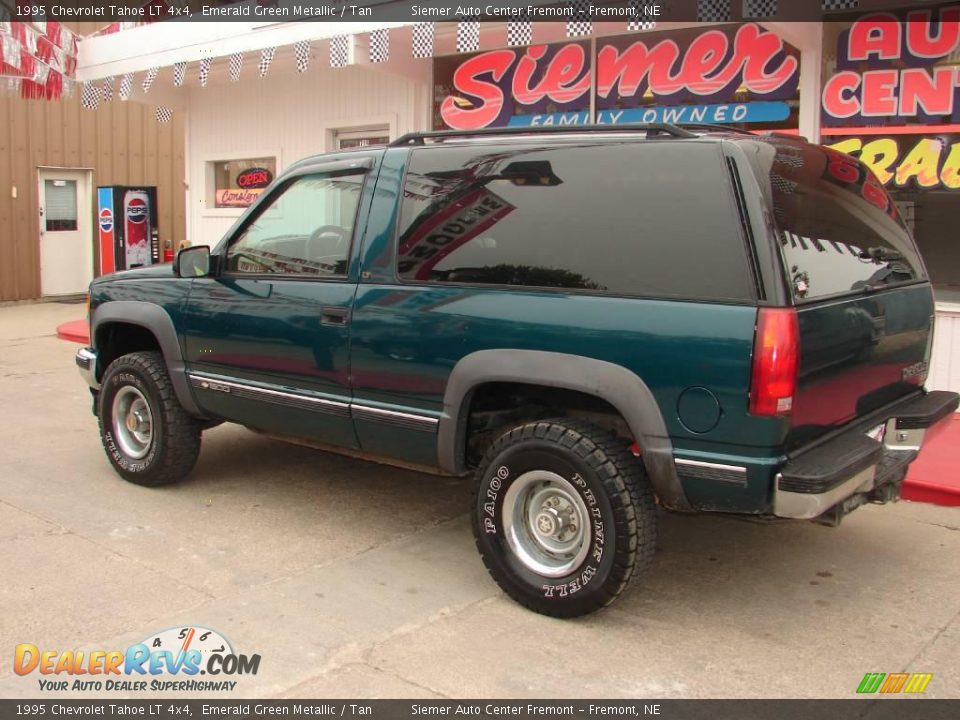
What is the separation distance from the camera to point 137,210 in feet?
50.6

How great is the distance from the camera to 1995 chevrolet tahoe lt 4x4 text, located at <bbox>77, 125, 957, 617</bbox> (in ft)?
11.2

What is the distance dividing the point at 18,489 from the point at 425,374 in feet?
9.79

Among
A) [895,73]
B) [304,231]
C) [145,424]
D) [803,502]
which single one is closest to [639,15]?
[895,73]

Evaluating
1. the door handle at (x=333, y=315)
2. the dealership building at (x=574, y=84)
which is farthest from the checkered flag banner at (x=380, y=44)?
the door handle at (x=333, y=315)

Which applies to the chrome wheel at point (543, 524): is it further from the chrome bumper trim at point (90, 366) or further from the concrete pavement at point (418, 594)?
the chrome bumper trim at point (90, 366)

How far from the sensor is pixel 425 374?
4133 millimetres

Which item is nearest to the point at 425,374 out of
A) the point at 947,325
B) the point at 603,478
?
the point at 603,478

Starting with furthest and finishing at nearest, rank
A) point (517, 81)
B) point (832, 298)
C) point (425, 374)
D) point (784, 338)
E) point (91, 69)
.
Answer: point (91, 69) → point (517, 81) → point (425, 374) → point (832, 298) → point (784, 338)

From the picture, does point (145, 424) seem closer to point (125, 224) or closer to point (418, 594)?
point (418, 594)

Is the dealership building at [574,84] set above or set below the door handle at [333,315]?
above

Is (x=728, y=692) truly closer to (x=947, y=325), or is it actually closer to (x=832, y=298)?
(x=832, y=298)

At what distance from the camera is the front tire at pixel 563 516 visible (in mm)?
3645

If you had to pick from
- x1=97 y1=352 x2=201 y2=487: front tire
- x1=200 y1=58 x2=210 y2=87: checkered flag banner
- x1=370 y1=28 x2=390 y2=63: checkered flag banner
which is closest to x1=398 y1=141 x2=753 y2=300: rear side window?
x1=97 y1=352 x2=201 y2=487: front tire

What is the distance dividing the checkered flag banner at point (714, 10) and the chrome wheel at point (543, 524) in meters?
4.71
